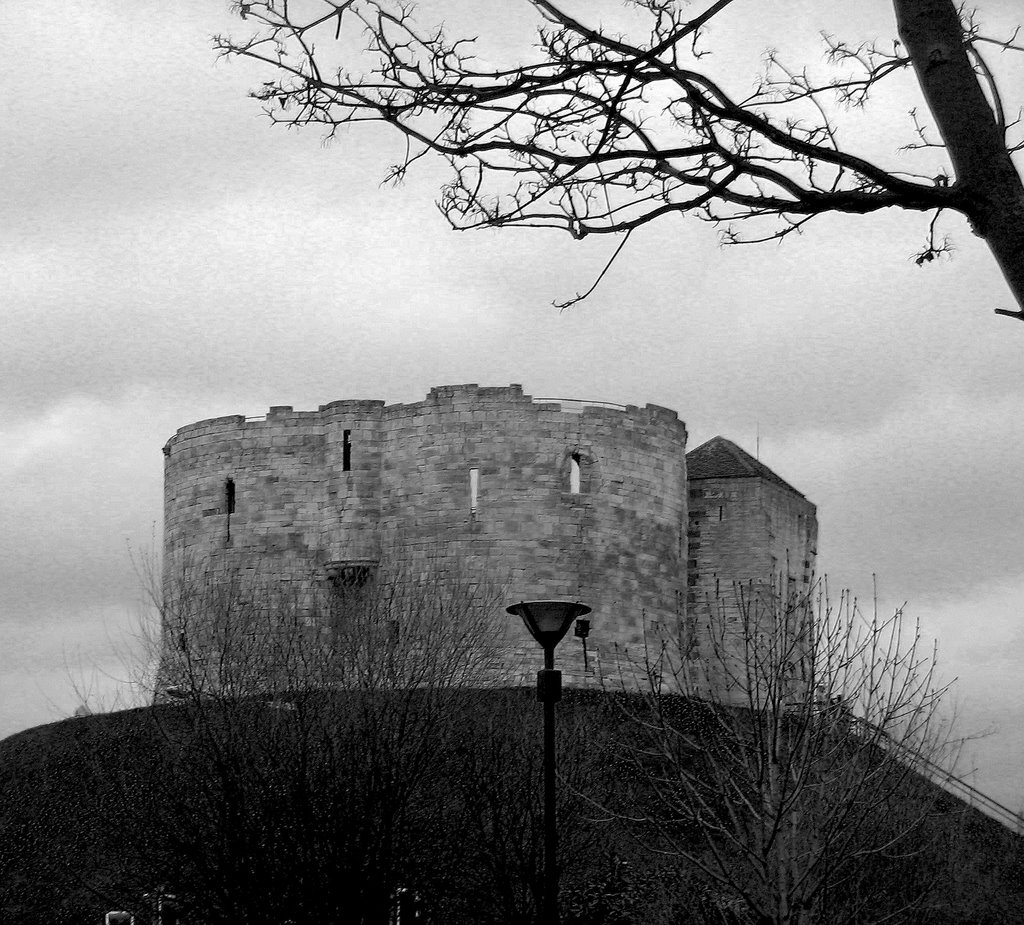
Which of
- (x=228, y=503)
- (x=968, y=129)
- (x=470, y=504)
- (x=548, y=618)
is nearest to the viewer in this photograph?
(x=968, y=129)

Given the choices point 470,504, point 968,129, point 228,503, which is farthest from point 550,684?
point 228,503

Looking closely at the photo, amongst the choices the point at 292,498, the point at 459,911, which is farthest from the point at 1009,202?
the point at 292,498

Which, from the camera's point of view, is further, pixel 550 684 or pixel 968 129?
pixel 550 684

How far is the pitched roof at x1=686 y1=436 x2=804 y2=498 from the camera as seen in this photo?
4191 cm

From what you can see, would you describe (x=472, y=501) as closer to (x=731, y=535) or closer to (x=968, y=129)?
(x=731, y=535)

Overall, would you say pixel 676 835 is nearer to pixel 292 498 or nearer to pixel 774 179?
pixel 292 498

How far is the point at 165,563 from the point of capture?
40.2 metres

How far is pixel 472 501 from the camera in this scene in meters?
37.4

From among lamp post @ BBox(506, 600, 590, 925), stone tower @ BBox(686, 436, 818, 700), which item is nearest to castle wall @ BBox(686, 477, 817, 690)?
stone tower @ BBox(686, 436, 818, 700)

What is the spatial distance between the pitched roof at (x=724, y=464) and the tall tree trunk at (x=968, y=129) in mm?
36360

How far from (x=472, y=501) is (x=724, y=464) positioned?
8.03 metres

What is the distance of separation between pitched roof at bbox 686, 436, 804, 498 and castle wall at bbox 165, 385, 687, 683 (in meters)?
2.49

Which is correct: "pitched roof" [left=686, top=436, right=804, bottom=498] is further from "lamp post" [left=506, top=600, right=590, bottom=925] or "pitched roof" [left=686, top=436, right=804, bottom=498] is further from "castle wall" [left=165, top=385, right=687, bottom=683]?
"lamp post" [left=506, top=600, right=590, bottom=925]

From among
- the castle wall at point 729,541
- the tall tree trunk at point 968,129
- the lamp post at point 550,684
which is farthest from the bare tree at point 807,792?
the castle wall at point 729,541
